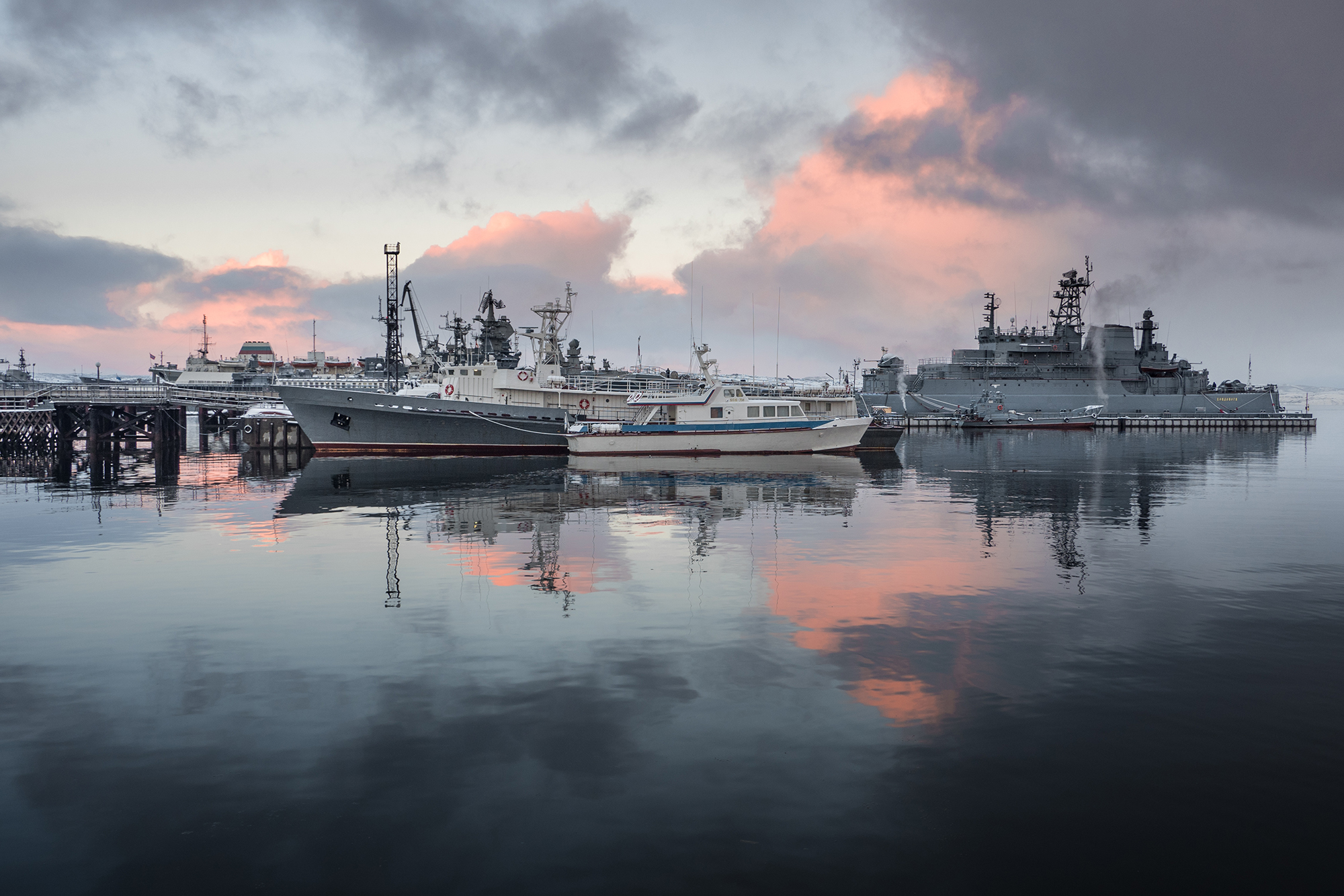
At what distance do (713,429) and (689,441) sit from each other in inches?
73.2

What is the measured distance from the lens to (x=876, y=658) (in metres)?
12.1

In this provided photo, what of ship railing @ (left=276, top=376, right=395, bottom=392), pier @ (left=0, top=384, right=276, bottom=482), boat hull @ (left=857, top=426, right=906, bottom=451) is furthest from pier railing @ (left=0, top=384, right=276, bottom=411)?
boat hull @ (left=857, top=426, right=906, bottom=451)

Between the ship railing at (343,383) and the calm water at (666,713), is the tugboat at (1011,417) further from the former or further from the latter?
the calm water at (666,713)

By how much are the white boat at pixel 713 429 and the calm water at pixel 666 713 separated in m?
32.4

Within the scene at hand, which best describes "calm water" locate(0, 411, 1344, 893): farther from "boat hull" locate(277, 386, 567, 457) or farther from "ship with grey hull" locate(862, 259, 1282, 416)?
"ship with grey hull" locate(862, 259, 1282, 416)

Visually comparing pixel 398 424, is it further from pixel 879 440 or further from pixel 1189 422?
pixel 1189 422

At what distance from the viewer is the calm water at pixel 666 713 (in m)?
6.97

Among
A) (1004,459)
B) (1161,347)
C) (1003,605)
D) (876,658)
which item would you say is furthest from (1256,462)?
(1161,347)

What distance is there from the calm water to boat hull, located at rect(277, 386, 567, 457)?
34785 millimetres

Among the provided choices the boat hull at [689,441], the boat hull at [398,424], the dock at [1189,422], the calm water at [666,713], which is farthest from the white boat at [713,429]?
the dock at [1189,422]

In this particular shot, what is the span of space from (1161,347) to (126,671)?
143m

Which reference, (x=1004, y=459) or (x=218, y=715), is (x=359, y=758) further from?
(x=1004, y=459)

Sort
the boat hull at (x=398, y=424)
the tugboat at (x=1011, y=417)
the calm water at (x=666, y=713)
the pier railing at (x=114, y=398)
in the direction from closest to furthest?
the calm water at (x=666, y=713) < the boat hull at (x=398, y=424) < the pier railing at (x=114, y=398) < the tugboat at (x=1011, y=417)

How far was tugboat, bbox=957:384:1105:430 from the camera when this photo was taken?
110312mm
